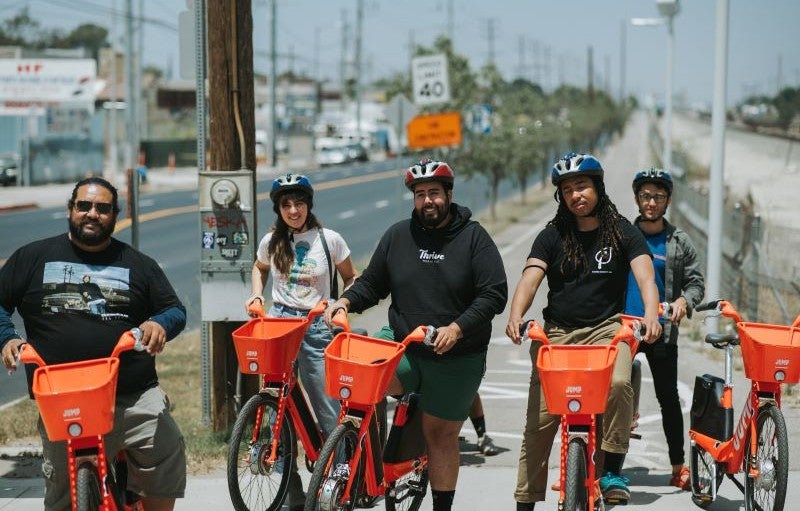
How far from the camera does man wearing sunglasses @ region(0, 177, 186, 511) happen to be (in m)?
5.04

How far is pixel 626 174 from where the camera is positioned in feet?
192

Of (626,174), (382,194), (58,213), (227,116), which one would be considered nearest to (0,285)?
(227,116)

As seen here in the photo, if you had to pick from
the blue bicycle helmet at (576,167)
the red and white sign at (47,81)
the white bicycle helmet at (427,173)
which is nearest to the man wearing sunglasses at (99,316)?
the white bicycle helmet at (427,173)

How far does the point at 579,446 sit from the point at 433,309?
1064 mm

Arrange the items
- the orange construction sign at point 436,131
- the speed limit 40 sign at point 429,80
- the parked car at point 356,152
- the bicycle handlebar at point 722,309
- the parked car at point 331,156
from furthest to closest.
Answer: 1. the parked car at point 356,152
2. the parked car at point 331,156
3. the orange construction sign at point 436,131
4. the speed limit 40 sign at point 429,80
5. the bicycle handlebar at point 722,309

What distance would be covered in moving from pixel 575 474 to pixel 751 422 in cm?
145

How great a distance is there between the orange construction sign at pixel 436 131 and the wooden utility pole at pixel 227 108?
12273 millimetres

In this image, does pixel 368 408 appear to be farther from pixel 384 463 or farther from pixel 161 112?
pixel 161 112

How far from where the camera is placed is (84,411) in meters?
4.56

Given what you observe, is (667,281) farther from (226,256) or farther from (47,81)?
(47,81)

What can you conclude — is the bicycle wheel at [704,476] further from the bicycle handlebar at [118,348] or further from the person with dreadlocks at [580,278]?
the bicycle handlebar at [118,348]

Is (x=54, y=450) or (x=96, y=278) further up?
(x=96, y=278)

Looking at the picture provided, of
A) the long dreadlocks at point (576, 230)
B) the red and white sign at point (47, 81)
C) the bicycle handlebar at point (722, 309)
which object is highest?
the red and white sign at point (47, 81)

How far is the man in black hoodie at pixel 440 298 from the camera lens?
5.86m
